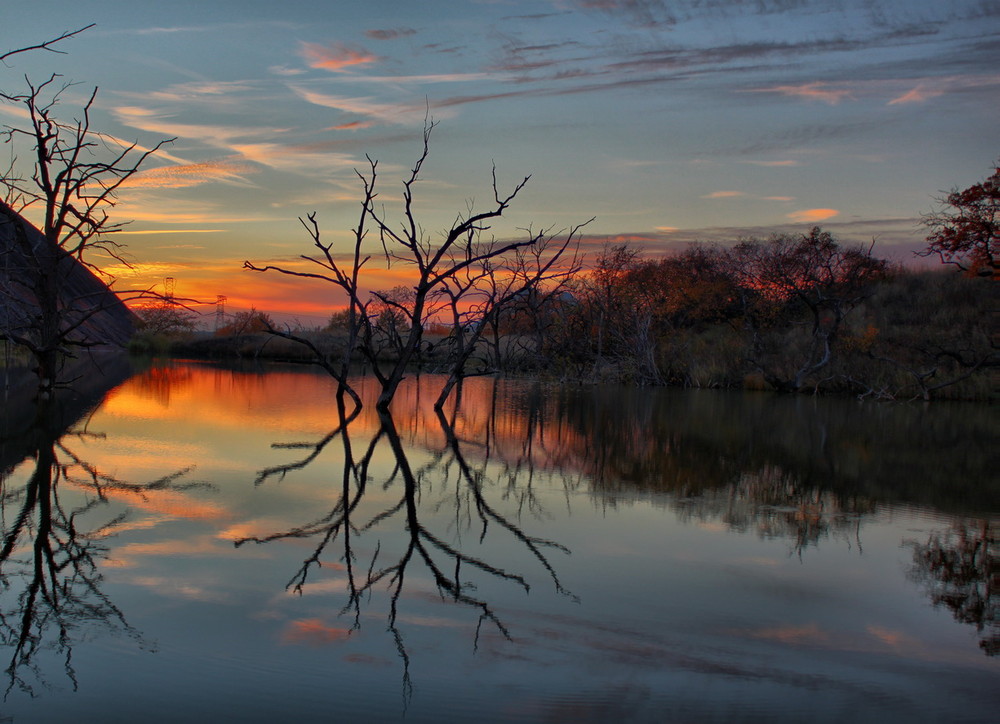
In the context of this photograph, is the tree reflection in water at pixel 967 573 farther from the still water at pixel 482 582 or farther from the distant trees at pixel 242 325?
the distant trees at pixel 242 325

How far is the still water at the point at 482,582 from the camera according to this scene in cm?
364

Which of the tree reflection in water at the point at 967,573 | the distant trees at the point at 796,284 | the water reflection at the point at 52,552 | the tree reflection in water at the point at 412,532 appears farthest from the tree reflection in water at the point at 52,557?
the distant trees at the point at 796,284

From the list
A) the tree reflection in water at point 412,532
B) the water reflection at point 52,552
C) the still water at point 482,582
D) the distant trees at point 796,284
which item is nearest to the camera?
the still water at point 482,582

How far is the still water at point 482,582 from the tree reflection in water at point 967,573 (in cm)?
3

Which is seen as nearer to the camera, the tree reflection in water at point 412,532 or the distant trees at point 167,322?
the tree reflection in water at point 412,532

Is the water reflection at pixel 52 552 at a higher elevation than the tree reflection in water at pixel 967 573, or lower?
higher

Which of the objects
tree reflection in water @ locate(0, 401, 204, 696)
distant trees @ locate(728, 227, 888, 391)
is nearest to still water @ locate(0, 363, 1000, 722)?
tree reflection in water @ locate(0, 401, 204, 696)

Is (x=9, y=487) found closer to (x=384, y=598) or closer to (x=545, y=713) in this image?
(x=384, y=598)

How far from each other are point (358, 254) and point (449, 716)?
1203cm

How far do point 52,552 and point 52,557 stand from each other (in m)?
0.13

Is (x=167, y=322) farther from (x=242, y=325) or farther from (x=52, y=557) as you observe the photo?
(x=52, y=557)

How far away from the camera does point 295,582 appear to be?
5023 mm

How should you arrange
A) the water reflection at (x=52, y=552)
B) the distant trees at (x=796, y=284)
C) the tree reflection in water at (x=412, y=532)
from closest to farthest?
the water reflection at (x=52, y=552), the tree reflection in water at (x=412, y=532), the distant trees at (x=796, y=284)

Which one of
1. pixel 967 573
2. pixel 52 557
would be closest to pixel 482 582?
pixel 52 557
